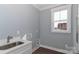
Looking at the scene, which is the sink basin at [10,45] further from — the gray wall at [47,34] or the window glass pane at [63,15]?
the window glass pane at [63,15]

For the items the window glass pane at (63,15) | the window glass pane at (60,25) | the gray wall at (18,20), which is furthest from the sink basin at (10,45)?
the window glass pane at (63,15)

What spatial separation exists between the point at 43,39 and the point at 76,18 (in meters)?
0.54

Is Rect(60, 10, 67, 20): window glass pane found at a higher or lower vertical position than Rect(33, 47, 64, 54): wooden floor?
higher

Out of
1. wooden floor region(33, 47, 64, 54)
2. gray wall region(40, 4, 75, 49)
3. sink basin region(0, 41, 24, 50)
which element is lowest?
wooden floor region(33, 47, 64, 54)

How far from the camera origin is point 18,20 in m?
1.06

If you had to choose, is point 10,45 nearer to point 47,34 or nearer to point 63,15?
point 47,34

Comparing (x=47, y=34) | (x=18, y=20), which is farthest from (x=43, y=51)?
(x=18, y=20)

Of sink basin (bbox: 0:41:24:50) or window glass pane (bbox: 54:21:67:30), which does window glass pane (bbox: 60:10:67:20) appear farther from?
sink basin (bbox: 0:41:24:50)

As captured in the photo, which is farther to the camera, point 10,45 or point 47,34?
point 47,34

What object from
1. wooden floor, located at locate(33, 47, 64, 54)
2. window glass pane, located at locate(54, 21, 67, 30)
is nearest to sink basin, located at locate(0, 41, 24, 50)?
wooden floor, located at locate(33, 47, 64, 54)

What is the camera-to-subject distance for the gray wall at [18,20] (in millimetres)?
993

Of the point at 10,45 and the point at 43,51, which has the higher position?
the point at 10,45

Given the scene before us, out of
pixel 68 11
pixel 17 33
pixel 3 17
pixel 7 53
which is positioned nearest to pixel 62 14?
pixel 68 11

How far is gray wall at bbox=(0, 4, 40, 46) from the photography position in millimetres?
993
